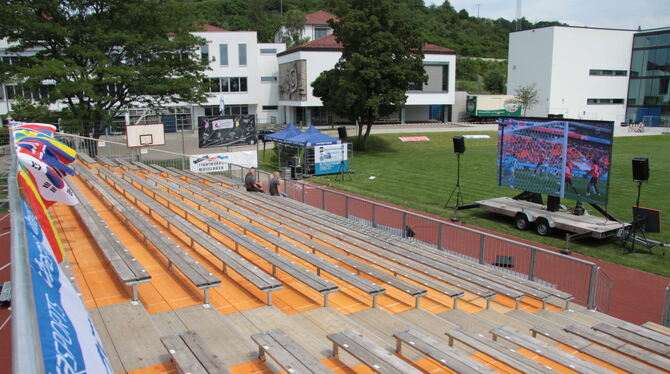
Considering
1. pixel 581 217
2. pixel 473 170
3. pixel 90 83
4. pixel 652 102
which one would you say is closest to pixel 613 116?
pixel 652 102

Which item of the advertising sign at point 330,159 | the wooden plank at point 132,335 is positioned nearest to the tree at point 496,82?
the advertising sign at point 330,159

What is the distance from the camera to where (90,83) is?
2497 centimetres

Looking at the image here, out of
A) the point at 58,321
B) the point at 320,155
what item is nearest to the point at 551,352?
the point at 58,321

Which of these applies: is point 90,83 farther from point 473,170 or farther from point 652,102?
point 652,102

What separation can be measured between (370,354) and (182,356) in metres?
1.99

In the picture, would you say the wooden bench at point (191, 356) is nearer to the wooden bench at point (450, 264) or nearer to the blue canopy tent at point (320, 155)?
the wooden bench at point (450, 264)

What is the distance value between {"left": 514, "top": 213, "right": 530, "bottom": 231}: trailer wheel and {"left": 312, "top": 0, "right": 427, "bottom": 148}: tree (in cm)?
1930

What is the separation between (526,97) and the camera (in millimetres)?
62469

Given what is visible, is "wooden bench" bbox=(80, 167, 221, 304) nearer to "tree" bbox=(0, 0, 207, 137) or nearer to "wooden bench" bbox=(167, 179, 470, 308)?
"wooden bench" bbox=(167, 179, 470, 308)

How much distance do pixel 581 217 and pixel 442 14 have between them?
407ft

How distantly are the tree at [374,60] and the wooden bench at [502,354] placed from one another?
29.6 meters

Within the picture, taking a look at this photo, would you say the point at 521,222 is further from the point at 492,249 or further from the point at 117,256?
the point at 117,256

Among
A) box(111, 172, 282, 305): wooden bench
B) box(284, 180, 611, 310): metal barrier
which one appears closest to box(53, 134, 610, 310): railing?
box(284, 180, 611, 310): metal barrier

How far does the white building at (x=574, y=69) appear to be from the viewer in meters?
63.1
